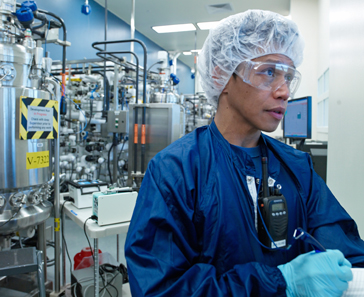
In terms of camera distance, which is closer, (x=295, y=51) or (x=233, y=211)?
(x=233, y=211)

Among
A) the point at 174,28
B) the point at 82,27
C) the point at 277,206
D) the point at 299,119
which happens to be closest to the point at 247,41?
the point at 277,206

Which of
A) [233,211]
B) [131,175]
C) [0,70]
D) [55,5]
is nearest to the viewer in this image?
[233,211]

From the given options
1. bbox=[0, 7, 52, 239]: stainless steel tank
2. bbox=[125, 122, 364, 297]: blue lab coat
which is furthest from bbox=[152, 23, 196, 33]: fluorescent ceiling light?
bbox=[125, 122, 364, 297]: blue lab coat

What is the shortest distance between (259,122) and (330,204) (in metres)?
0.39

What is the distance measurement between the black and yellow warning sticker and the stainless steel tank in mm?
26

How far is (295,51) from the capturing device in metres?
1.00

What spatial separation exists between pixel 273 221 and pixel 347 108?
1.07 metres

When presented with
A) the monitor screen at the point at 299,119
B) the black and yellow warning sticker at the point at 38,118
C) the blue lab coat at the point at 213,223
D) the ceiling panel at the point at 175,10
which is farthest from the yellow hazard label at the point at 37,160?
the ceiling panel at the point at 175,10

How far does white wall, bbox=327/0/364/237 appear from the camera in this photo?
137 centimetres

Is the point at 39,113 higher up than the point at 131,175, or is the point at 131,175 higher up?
the point at 39,113

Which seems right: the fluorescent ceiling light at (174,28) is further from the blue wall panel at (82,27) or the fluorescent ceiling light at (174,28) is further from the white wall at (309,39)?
the white wall at (309,39)

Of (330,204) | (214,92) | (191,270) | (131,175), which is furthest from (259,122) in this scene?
(131,175)

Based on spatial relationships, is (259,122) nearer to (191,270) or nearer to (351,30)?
(191,270)

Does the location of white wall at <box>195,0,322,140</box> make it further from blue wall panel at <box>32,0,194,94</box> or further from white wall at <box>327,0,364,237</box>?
blue wall panel at <box>32,0,194,94</box>
